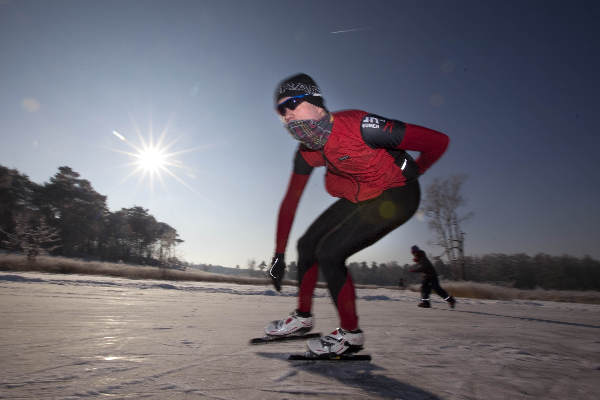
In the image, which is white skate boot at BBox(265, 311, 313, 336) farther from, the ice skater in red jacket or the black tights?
the black tights

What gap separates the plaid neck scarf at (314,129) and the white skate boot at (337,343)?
3.88 ft

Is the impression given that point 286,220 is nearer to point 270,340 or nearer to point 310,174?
point 310,174

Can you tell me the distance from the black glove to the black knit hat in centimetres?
124

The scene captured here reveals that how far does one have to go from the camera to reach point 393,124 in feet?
5.66

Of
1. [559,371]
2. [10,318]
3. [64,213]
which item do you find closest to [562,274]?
[559,371]

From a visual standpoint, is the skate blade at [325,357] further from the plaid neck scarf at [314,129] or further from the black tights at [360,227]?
the plaid neck scarf at [314,129]

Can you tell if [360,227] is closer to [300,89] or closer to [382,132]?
[382,132]

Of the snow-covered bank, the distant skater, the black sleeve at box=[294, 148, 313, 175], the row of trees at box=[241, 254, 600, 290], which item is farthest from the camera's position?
A: the row of trees at box=[241, 254, 600, 290]

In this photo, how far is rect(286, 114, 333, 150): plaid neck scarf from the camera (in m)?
1.77

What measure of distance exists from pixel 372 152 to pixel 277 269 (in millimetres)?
1208

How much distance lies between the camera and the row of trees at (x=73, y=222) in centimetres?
3547

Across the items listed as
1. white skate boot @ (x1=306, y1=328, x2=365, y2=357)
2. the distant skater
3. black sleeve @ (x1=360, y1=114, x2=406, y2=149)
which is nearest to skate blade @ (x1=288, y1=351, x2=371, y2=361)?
white skate boot @ (x1=306, y1=328, x2=365, y2=357)

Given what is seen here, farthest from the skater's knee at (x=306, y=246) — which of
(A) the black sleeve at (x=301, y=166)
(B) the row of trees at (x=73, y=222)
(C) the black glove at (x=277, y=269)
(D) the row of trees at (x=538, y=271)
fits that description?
(B) the row of trees at (x=73, y=222)

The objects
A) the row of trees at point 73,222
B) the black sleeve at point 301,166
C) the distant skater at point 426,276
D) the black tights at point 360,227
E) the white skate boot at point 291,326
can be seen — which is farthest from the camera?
the row of trees at point 73,222
